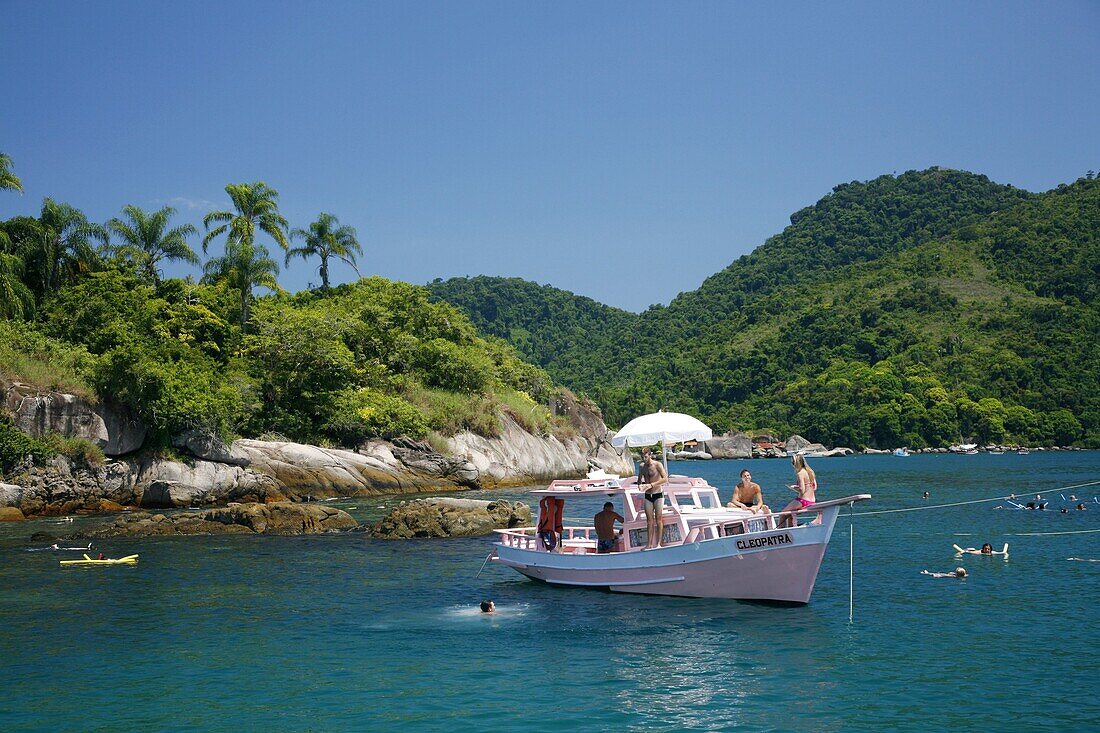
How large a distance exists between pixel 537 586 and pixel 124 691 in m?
13.1

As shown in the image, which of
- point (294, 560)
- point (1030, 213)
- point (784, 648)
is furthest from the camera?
point (1030, 213)

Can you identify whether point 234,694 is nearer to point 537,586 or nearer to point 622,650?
point 622,650

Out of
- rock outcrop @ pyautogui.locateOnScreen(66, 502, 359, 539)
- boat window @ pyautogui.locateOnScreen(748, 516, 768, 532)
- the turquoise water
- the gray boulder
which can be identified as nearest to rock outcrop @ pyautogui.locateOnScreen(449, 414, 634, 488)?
the gray boulder

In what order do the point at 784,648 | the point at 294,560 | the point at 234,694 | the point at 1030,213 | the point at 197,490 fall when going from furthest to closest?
1. the point at 1030,213
2. the point at 197,490
3. the point at 294,560
4. the point at 784,648
5. the point at 234,694

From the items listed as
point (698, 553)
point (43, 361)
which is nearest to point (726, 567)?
point (698, 553)

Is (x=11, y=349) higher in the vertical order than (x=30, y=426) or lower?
higher

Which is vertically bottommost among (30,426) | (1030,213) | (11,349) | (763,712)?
(763,712)

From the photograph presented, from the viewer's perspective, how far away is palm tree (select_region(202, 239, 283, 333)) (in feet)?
221

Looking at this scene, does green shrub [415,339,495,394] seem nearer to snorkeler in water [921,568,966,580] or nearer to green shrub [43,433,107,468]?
green shrub [43,433,107,468]

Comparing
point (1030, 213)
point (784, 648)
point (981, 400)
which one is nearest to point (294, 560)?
point (784, 648)

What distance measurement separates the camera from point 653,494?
2295cm

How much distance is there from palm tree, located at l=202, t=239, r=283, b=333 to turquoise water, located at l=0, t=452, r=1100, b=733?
127 feet

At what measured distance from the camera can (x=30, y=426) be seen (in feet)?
149

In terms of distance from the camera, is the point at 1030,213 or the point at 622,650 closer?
the point at 622,650
